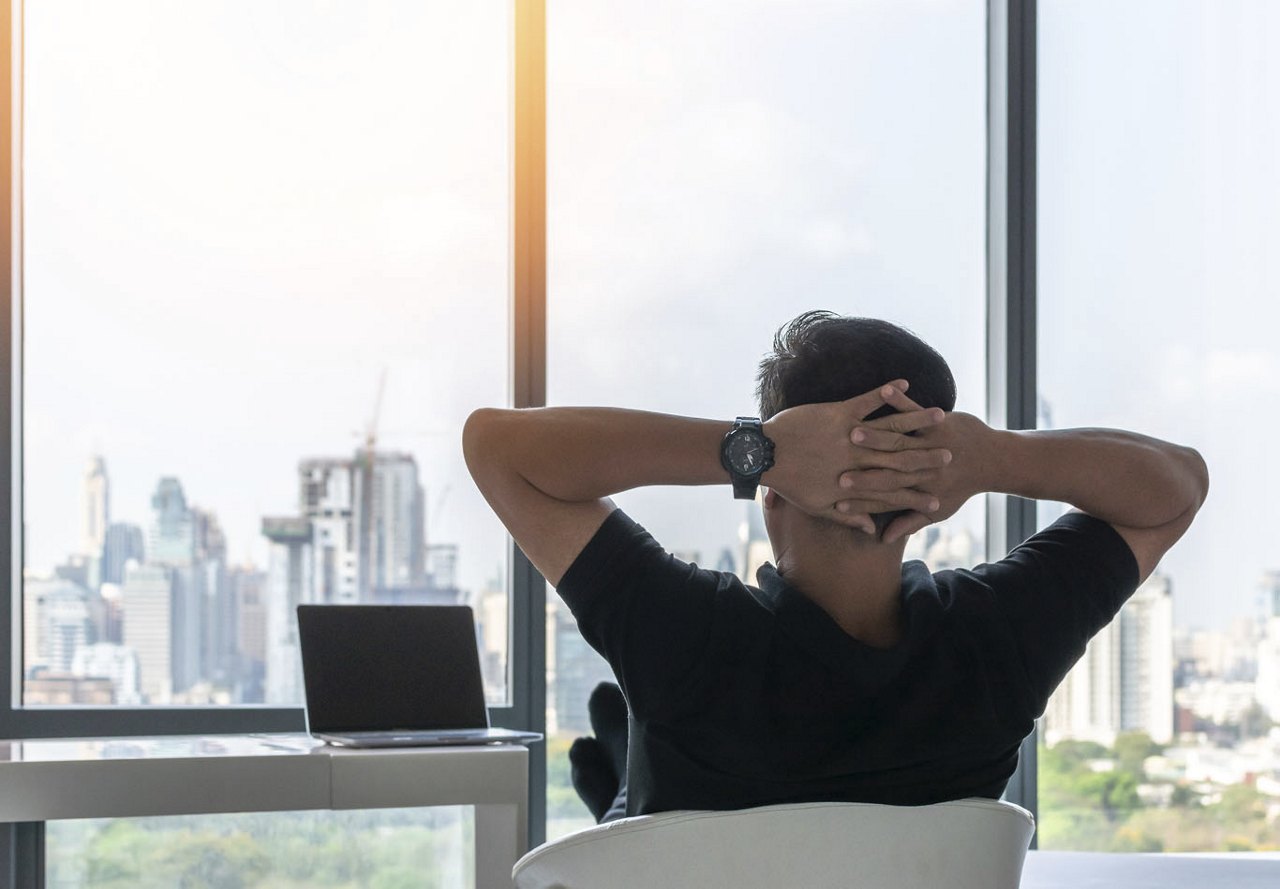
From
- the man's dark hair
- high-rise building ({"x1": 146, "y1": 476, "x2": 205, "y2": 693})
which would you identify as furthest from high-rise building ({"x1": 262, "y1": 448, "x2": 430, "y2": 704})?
the man's dark hair

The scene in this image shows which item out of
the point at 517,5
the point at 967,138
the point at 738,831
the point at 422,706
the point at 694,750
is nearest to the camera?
the point at 738,831

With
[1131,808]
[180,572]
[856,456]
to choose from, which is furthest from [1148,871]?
[180,572]

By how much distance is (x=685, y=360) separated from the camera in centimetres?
298

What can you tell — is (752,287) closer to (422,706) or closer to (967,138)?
(967,138)

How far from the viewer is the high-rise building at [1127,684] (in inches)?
120

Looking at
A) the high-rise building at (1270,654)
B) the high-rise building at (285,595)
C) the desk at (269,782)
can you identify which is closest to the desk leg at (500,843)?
the desk at (269,782)

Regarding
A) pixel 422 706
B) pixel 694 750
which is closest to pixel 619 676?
pixel 694 750

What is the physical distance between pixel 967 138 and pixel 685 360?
875 millimetres

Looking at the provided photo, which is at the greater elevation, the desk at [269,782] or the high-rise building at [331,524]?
the high-rise building at [331,524]

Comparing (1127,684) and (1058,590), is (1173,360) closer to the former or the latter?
(1127,684)

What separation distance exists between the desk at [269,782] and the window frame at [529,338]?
536 millimetres

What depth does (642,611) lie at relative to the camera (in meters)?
1.18

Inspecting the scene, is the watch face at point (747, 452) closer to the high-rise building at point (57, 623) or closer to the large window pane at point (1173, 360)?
the high-rise building at point (57, 623)

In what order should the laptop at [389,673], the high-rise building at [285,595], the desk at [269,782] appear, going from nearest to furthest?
1. the desk at [269,782]
2. the laptop at [389,673]
3. the high-rise building at [285,595]
